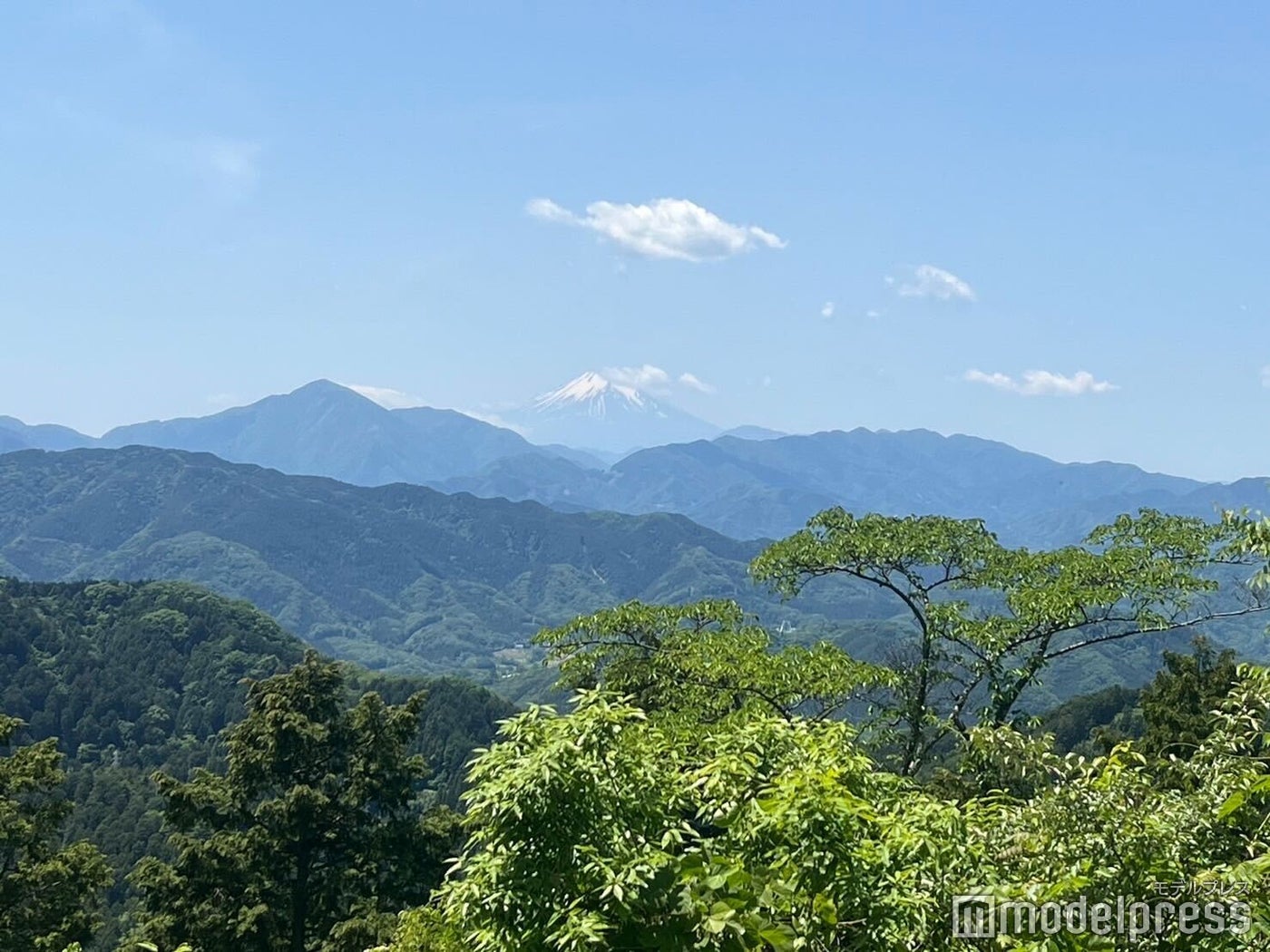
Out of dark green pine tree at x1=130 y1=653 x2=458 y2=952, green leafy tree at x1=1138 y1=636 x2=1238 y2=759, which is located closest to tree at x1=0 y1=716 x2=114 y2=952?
dark green pine tree at x1=130 y1=653 x2=458 y2=952

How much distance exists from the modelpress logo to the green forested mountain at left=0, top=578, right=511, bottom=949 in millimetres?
97518

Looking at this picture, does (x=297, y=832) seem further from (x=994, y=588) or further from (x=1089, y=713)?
(x=1089, y=713)

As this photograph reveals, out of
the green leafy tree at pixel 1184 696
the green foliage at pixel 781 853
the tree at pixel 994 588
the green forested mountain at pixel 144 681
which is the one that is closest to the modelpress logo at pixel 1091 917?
the green foliage at pixel 781 853

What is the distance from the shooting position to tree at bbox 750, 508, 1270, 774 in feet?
41.1

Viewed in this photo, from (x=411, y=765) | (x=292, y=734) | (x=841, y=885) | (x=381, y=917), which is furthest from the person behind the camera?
(x=411, y=765)

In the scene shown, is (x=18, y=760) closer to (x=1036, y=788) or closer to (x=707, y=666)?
(x=707, y=666)

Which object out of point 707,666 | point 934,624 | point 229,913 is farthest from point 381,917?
point 934,624

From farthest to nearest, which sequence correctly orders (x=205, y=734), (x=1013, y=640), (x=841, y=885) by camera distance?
(x=205, y=734), (x=1013, y=640), (x=841, y=885)

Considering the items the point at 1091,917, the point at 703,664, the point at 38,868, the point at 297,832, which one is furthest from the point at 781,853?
the point at 297,832

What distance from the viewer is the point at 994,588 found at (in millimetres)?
14820

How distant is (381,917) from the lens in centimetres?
2030

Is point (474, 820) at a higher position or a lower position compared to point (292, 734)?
higher

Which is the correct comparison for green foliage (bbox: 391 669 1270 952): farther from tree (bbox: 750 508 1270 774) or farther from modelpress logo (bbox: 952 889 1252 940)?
tree (bbox: 750 508 1270 774)

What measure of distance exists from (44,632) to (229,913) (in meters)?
151
